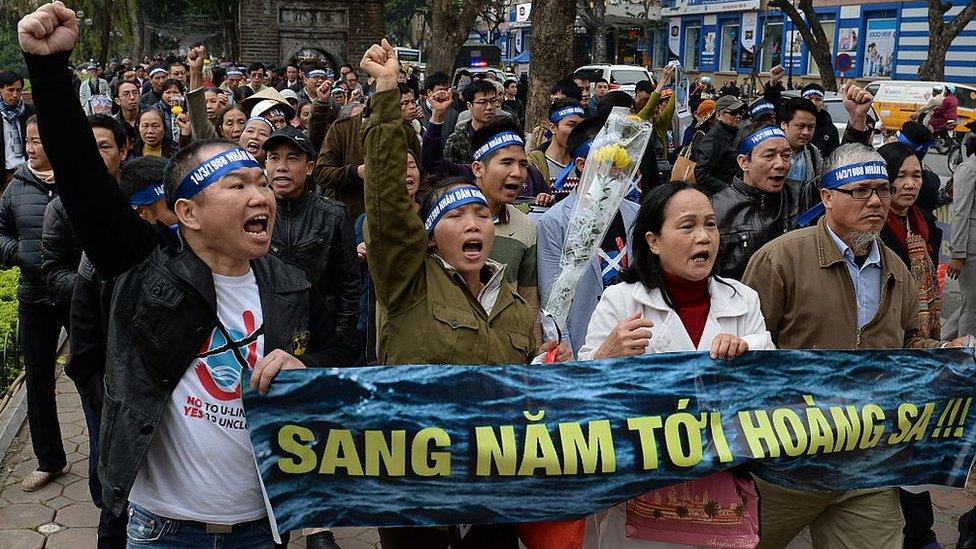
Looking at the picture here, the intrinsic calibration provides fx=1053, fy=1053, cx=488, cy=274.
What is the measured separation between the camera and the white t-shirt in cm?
305

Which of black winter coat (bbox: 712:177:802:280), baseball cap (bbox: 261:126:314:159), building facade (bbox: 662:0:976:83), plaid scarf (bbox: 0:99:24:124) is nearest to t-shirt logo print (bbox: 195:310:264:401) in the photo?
baseball cap (bbox: 261:126:314:159)

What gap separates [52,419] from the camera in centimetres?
590

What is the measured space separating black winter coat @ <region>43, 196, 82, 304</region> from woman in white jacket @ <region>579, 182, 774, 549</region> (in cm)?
262

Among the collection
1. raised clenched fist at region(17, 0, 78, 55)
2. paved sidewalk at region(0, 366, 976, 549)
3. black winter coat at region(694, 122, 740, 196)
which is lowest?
paved sidewalk at region(0, 366, 976, 549)

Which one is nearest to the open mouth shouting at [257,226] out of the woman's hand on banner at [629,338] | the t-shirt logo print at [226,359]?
the t-shirt logo print at [226,359]

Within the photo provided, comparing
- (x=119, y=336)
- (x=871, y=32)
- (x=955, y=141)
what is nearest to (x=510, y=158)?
(x=119, y=336)

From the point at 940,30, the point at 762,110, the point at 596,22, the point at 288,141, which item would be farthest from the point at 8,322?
the point at 596,22

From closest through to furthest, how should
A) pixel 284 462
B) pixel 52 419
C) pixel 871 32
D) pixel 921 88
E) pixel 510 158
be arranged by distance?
pixel 284 462
pixel 510 158
pixel 52 419
pixel 921 88
pixel 871 32

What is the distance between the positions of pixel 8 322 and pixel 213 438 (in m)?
5.87

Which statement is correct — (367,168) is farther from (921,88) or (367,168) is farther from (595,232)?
(921,88)

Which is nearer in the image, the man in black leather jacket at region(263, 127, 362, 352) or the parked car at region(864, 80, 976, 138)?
the man in black leather jacket at region(263, 127, 362, 352)

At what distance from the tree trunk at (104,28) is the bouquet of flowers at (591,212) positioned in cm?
4051

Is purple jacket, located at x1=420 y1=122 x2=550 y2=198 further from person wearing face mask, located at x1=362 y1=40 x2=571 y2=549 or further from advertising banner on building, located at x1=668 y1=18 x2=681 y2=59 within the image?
advertising banner on building, located at x1=668 y1=18 x2=681 y2=59

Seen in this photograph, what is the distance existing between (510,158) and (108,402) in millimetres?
2713
